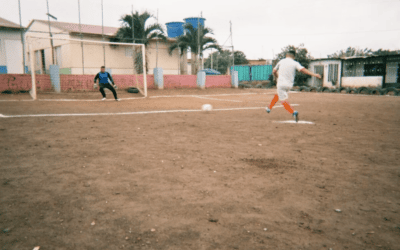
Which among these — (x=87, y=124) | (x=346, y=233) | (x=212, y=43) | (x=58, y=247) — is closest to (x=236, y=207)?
(x=346, y=233)

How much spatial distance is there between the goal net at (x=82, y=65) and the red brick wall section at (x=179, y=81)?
2.25 m

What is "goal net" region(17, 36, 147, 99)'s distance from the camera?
18250 mm

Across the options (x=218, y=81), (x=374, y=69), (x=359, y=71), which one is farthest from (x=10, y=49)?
(x=374, y=69)

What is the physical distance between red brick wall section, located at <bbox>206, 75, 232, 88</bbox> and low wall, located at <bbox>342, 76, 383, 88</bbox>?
11694 millimetres

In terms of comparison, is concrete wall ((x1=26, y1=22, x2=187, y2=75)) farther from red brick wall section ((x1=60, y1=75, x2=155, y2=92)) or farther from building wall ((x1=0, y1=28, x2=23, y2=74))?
building wall ((x1=0, y1=28, x2=23, y2=74))

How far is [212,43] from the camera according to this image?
1008 inches

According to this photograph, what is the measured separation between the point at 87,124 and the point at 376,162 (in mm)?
6483

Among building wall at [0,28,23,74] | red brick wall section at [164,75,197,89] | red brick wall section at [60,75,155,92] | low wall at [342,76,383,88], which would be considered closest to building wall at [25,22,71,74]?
building wall at [0,28,23,74]

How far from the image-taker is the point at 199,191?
129 inches

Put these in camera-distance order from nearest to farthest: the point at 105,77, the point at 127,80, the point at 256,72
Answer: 1. the point at 105,77
2. the point at 127,80
3. the point at 256,72

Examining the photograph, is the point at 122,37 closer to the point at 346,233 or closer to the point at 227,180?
the point at 227,180

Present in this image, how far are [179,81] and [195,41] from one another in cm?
397

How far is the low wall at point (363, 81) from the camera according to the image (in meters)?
26.1

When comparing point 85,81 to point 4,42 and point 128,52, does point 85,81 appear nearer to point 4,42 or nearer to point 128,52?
point 128,52
